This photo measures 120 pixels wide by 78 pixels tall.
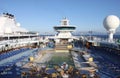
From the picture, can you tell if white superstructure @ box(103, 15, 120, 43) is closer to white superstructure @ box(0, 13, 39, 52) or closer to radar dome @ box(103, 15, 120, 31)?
radar dome @ box(103, 15, 120, 31)

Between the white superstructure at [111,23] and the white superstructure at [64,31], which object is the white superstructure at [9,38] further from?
the white superstructure at [111,23]

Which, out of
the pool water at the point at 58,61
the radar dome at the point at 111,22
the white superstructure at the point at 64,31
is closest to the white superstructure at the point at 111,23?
the radar dome at the point at 111,22

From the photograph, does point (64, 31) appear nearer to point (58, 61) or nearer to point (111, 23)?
point (111, 23)

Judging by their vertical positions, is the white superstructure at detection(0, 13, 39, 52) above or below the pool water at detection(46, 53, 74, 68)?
above

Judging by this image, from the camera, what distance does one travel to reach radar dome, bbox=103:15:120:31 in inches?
2083

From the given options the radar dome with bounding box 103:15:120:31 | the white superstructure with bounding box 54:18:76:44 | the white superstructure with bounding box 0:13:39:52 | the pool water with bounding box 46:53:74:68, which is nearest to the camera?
the pool water with bounding box 46:53:74:68

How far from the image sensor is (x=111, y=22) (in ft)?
173

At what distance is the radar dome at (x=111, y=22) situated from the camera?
5291 cm

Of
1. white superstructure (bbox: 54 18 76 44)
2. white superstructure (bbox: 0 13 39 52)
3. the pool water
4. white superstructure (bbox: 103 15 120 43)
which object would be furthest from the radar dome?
white superstructure (bbox: 54 18 76 44)

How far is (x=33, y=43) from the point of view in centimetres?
7475

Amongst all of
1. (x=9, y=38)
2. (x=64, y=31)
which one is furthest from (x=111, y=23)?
(x=9, y=38)

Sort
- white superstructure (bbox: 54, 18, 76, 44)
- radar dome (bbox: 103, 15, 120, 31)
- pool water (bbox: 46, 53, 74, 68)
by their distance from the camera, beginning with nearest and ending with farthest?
pool water (bbox: 46, 53, 74, 68) < radar dome (bbox: 103, 15, 120, 31) < white superstructure (bbox: 54, 18, 76, 44)

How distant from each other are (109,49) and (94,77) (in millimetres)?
24953

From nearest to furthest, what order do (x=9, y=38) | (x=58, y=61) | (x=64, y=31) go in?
(x=58, y=61)
(x=9, y=38)
(x=64, y=31)
